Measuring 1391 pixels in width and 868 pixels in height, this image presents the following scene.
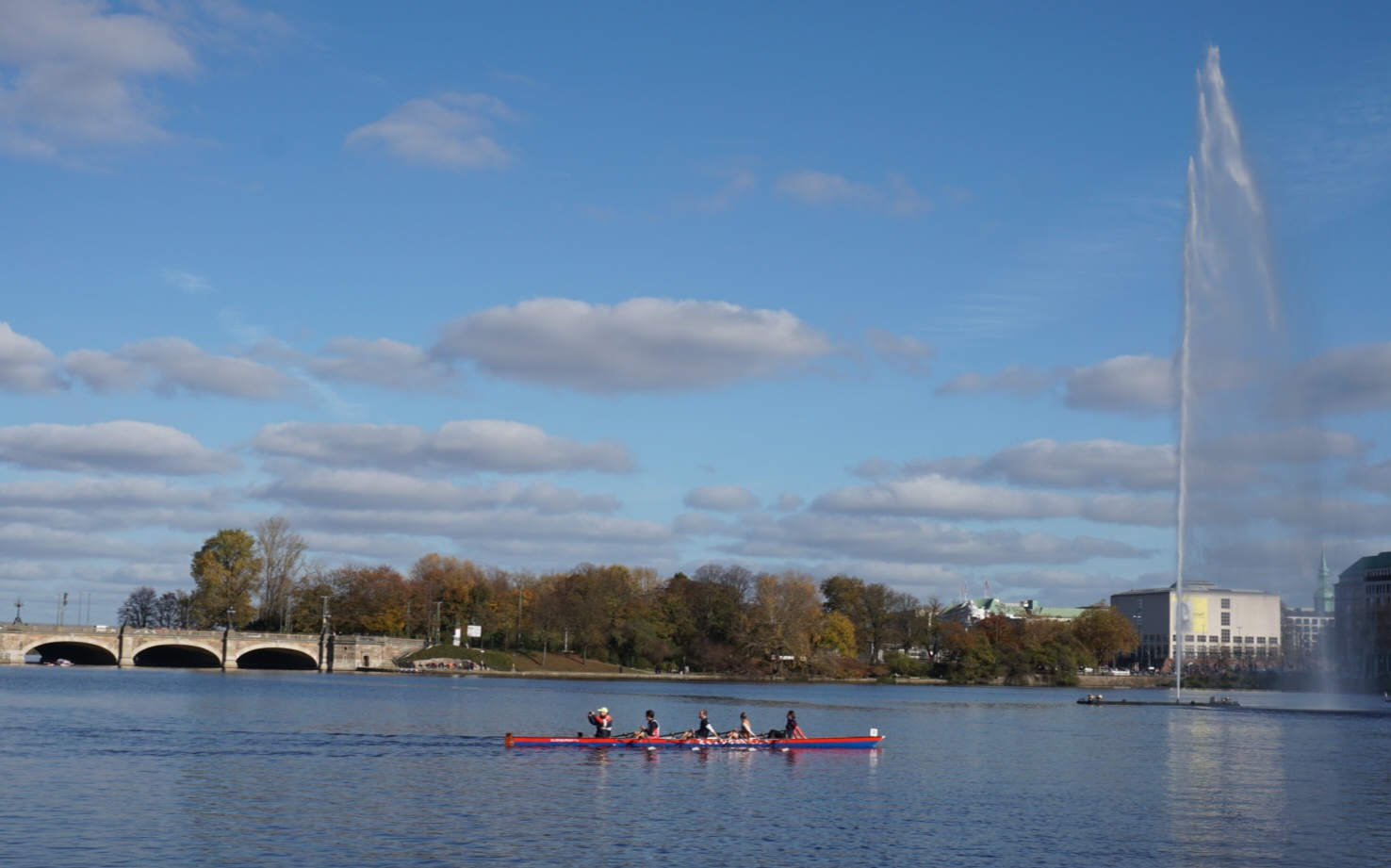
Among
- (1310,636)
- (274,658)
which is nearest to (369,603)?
(274,658)

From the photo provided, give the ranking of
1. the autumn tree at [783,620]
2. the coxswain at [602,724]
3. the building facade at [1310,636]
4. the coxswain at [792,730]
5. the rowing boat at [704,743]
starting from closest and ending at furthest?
1. the rowing boat at [704,743]
2. the coxswain at [602,724]
3. the coxswain at [792,730]
4. the building facade at [1310,636]
5. the autumn tree at [783,620]

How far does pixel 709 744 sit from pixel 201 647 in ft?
314

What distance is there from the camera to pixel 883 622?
579ft

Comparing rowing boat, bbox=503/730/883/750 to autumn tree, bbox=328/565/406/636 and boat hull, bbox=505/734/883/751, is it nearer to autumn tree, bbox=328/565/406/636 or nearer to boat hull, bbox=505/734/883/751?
boat hull, bbox=505/734/883/751

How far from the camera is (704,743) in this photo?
54125 millimetres

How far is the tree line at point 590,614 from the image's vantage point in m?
152

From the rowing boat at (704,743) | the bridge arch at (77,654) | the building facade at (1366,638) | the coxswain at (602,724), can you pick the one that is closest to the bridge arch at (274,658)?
the bridge arch at (77,654)

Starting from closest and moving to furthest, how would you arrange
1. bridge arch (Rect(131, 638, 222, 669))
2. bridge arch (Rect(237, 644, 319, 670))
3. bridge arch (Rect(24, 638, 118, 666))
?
bridge arch (Rect(237, 644, 319, 670)), bridge arch (Rect(131, 638, 222, 669)), bridge arch (Rect(24, 638, 118, 666))

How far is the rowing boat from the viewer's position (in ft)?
171

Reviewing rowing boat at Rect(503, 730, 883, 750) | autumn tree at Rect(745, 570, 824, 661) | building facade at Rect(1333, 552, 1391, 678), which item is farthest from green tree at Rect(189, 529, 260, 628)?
building facade at Rect(1333, 552, 1391, 678)

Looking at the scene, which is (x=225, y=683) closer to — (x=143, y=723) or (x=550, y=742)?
(x=143, y=723)

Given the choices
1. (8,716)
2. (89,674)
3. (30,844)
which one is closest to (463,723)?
(8,716)

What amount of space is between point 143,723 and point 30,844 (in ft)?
108

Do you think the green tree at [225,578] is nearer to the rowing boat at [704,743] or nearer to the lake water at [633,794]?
the lake water at [633,794]
